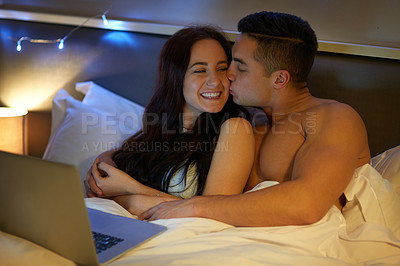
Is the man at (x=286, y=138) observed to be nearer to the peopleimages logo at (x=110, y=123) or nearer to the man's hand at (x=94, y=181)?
the man's hand at (x=94, y=181)

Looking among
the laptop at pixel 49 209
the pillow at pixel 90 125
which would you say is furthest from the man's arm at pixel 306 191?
the pillow at pixel 90 125

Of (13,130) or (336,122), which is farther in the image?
(13,130)

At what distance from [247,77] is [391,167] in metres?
0.60

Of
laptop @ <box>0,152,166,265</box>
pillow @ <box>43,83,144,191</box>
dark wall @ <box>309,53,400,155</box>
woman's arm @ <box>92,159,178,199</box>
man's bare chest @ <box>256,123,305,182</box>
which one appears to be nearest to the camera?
laptop @ <box>0,152,166,265</box>

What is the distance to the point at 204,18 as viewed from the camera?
2182mm

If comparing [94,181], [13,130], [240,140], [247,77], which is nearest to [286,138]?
[240,140]

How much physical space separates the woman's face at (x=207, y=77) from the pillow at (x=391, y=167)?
619 millimetres

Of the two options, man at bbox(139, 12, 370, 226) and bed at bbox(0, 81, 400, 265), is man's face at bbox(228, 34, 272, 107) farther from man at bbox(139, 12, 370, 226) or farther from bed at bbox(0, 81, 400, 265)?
bed at bbox(0, 81, 400, 265)

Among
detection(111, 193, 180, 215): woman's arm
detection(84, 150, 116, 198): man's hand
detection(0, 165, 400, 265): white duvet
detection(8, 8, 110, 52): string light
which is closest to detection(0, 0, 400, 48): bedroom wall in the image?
detection(8, 8, 110, 52): string light

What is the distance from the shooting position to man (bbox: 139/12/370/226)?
1253 millimetres

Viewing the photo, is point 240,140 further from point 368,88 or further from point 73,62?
point 73,62

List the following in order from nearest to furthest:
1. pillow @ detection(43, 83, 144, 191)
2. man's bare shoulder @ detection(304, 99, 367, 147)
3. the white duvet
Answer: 1. the white duvet
2. man's bare shoulder @ detection(304, 99, 367, 147)
3. pillow @ detection(43, 83, 144, 191)

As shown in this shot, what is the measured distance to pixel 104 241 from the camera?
1137 millimetres

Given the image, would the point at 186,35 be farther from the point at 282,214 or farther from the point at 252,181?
the point at 282,214
